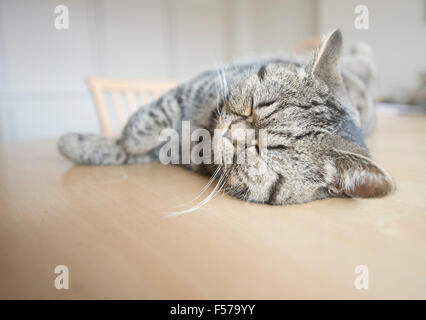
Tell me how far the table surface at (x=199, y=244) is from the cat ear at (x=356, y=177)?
0.03 metres

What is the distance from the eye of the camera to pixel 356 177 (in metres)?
0.55

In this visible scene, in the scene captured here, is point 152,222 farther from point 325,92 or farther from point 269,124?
point 325,92

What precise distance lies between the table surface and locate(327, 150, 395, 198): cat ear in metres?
0.03

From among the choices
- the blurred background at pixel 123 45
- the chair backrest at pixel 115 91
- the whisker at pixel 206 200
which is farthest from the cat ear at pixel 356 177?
the blurred background at pixel 123 45

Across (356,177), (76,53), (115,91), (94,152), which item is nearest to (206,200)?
(356,177)

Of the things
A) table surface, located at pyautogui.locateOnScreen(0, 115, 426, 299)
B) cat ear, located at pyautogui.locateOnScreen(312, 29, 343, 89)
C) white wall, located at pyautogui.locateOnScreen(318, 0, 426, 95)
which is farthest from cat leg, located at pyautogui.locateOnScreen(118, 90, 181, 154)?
white wall, located at pyautogui.locateOnScreen(318, 0, 426, 95)

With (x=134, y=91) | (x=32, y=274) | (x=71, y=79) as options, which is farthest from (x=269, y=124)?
(x=71, y=79)

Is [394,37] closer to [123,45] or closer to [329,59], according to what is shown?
[329,59]

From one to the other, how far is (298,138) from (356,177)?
0.49 feet

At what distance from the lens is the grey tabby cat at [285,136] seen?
0.59 meters

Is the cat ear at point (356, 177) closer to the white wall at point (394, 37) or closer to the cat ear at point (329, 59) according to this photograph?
the cat ear at point (329, 59)

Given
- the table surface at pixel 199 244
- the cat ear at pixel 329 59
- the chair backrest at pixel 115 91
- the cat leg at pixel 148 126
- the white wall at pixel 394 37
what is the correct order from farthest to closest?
the white wall at pixel 394 37 → the chair backrest at pixel 115 91 → the cat leg at pixel 148 126 → the cat ear at pixel 329 59 → the table surface at pixel 199 244

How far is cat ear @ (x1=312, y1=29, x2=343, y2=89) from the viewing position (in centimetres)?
72

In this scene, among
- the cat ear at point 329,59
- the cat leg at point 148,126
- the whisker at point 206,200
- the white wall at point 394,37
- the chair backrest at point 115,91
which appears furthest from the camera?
the white wall at point 394,37
